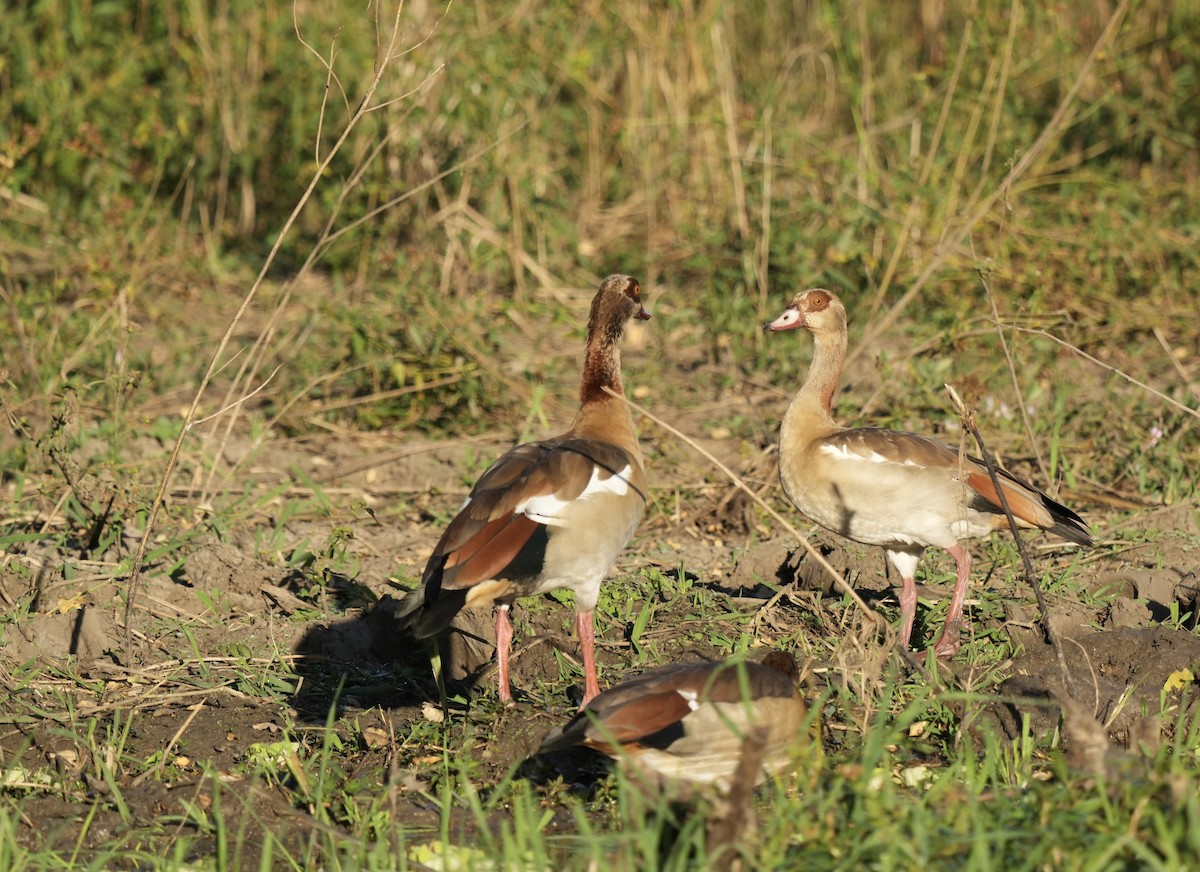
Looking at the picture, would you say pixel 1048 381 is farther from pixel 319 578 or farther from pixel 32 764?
pixel 32 764

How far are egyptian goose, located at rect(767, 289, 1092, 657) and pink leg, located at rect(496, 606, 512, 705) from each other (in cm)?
119

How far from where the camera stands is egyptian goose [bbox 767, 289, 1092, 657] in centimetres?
523

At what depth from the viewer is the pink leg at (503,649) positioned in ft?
15.8

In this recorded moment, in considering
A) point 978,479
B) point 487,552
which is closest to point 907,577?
point 978,479

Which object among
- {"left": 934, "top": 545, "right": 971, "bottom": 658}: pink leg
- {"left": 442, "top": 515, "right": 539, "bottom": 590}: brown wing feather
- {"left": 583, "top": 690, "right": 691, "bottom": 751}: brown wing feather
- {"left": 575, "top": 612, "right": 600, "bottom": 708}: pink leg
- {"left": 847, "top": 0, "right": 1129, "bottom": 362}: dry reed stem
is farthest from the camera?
{"left": 847, "top": 0, "right": 1129, "bottom": 362}: dry reed stem

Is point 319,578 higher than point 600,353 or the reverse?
the reverse

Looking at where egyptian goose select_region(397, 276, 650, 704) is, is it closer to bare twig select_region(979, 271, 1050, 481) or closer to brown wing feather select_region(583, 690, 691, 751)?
brown wing feather select_region(583, 690, 691, 751)

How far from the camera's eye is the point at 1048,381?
25.6ft

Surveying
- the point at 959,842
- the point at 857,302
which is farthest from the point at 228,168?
the point at 959,842

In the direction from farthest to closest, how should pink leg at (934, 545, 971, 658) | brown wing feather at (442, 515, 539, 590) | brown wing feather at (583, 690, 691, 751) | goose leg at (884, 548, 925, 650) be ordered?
1. goose leg at (884, 548, 925, 650)
2. pink leg at (934, 545, 971, 658)
3. brown wing feather at (442, 515, 539, 590)
4. brown wing feather at (583, 690, 691, 751)

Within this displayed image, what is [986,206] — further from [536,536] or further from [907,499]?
[536,536]

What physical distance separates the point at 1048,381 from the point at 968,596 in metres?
2.61

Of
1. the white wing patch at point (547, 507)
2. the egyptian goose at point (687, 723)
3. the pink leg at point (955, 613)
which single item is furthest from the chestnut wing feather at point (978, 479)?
the egyptian goose at point (687, 723)

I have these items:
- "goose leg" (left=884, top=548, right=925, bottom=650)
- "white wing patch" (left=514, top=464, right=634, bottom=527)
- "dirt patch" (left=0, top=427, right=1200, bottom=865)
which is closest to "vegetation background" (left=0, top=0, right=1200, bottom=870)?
"dirt patch" (left=0, top=427, right=1200, bottom=865)
